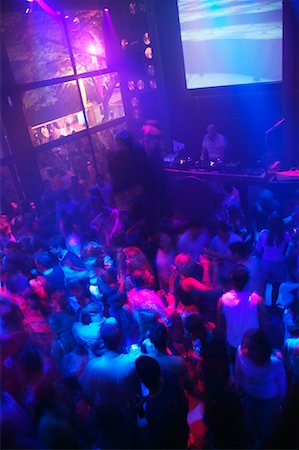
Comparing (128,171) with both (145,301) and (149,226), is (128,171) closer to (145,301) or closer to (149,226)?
(149,226)

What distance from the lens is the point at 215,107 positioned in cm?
750

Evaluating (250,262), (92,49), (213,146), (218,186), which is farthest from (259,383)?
(92,49)

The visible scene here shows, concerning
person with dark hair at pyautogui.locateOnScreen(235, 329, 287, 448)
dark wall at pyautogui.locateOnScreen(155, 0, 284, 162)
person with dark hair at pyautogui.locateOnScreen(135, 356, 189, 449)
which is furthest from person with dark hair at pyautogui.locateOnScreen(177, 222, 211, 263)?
dark wall at pyautogui.locateOnScreen(155, 0, 284, 162)

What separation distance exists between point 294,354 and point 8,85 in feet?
19.6

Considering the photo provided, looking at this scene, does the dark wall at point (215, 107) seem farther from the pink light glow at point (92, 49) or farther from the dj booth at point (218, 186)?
the pink light glow at point (92, 49)

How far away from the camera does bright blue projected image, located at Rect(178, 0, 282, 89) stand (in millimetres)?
6133

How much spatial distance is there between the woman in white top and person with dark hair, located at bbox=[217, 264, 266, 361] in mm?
821

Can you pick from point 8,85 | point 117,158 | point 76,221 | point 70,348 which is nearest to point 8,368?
point 70,348

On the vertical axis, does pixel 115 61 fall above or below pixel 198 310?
above

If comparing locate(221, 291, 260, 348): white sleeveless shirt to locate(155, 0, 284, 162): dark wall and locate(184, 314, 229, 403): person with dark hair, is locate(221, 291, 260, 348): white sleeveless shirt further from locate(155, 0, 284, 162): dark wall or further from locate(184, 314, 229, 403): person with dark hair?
locate(155, 0, 284, 162): dark wall

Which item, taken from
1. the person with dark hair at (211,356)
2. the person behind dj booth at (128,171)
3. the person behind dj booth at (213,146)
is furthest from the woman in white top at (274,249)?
the person behind dj booth at (213,146)

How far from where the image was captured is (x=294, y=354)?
2740mm

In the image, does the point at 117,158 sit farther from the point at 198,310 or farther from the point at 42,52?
the point at 198,310

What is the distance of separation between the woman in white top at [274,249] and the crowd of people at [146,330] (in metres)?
0.01
